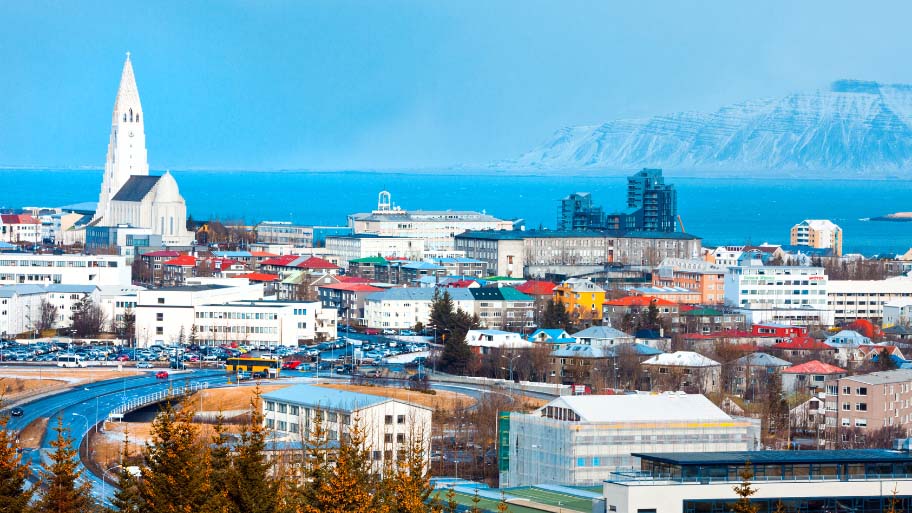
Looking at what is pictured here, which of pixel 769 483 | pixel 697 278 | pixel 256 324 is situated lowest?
pixel 769 483

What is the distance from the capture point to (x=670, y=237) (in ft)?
234

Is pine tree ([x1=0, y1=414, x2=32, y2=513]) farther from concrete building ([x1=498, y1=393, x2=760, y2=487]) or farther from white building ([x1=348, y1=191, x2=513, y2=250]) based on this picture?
white building ([x1=348, y1=191, x2=513, y2=250])

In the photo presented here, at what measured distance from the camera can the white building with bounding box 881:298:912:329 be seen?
5194 cm

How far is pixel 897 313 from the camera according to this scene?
52719 mm

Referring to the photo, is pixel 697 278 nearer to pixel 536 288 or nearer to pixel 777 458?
pixel 536 288

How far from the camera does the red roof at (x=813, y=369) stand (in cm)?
3769

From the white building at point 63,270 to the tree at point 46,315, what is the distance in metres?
4.54

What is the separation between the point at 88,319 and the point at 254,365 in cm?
909

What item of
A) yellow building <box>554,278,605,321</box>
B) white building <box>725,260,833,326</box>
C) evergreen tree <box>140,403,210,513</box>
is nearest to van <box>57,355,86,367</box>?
yellow building <box>554,278,605,321</box>

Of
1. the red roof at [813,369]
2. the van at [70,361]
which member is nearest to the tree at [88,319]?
the van at [70,361]

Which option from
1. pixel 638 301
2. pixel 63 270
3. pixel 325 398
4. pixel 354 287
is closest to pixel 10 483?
pixel 325 398

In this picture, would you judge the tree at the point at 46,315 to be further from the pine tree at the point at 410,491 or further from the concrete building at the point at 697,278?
the pine tree at the point at 410,491

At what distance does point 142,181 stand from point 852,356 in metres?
44.8

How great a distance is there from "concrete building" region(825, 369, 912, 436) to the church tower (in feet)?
181
